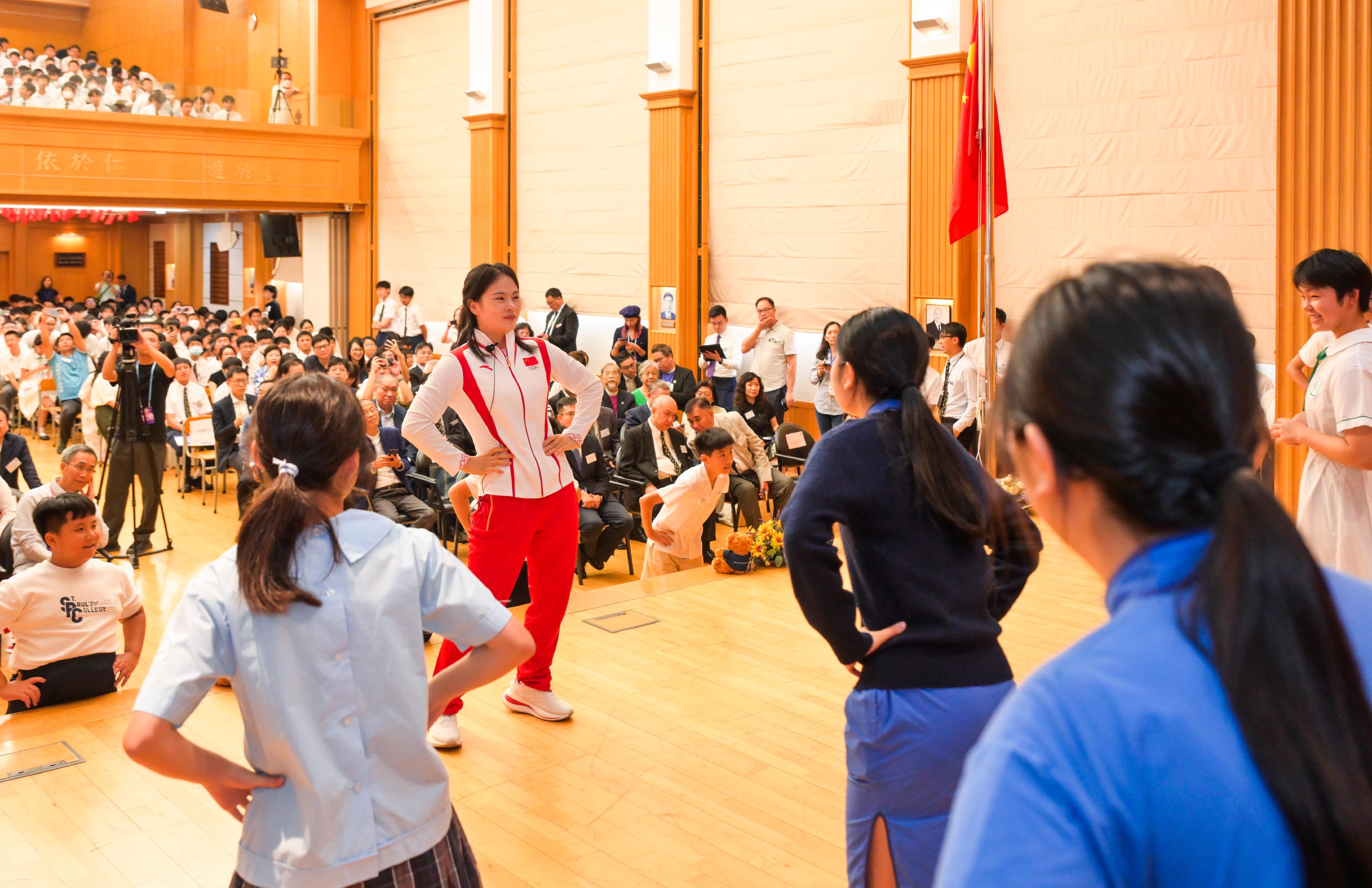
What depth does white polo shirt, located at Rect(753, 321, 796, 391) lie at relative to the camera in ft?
35.5

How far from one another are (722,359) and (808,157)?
2.05m

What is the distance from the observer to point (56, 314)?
1537 centimetres

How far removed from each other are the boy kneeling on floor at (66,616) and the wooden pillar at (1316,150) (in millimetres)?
5800

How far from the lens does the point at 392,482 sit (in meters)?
7.55

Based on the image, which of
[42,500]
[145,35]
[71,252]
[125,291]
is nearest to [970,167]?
[42,500]

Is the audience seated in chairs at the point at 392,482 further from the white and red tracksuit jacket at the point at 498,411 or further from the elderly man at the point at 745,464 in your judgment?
the white and red tracksuit jacket at the point at 498,411

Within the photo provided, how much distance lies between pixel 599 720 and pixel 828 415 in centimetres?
629

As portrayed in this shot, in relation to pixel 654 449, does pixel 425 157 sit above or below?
above

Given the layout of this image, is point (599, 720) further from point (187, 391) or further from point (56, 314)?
point (56, 314)

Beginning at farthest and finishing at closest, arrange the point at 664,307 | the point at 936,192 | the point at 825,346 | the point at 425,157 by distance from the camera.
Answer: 1. the point at 425,157
2. the point at 664,307
3. the point at 825,346
4. the point at 936,192

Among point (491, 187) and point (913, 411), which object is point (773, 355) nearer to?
point (491, 187)

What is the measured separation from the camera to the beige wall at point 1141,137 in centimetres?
802

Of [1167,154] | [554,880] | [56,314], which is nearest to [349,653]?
[554,880]

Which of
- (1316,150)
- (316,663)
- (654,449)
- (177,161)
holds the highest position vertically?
(177,161)
